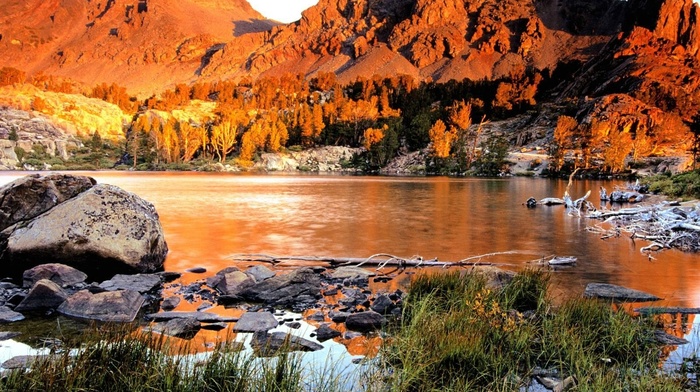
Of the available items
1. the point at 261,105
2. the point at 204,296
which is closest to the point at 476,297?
the point at 204,296

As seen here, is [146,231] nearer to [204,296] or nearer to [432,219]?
[204,296]

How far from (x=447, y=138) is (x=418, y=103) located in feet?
164

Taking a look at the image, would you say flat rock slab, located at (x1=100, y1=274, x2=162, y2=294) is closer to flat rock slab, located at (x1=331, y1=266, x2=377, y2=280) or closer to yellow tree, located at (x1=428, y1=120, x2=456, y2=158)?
flat rock slab, located at (x1=331, y1=266, x2=377, y2=280)

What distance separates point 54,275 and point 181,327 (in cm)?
521

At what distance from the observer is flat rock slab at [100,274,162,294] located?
10469 millimetres

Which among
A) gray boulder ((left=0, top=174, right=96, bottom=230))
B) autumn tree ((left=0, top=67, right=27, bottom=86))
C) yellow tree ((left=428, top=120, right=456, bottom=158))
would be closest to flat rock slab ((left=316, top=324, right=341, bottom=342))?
Result: gray boulder ((left=0, top=174, right=96, bottom=230))

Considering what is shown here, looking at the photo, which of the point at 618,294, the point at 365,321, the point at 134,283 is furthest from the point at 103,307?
the point at 618,294

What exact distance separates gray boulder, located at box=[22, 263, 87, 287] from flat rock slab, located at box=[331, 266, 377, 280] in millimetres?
6021

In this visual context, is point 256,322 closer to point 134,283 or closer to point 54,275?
point 134,283

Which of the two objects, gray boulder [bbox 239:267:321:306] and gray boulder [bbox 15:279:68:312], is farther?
gray boulder [bbox 239:267:321:306]

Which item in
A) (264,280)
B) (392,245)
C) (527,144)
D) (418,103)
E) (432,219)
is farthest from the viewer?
(418,103)

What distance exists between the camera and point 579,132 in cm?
10050

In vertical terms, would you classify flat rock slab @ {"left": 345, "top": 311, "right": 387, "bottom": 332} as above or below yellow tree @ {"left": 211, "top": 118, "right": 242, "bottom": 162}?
below

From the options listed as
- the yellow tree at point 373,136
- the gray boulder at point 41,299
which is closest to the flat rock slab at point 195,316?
the gray boulder at point 41,299
